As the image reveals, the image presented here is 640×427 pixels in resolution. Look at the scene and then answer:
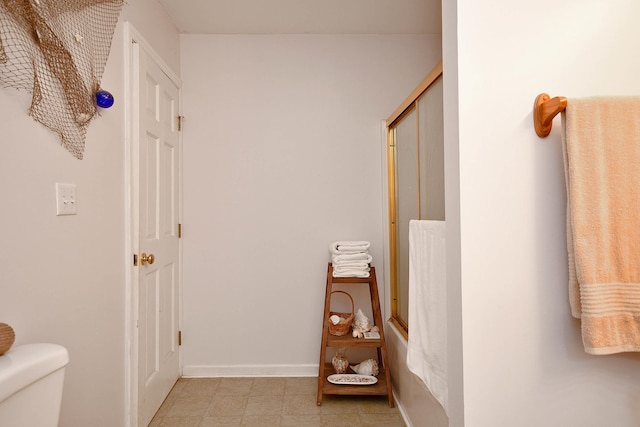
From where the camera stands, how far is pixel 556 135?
1.05m

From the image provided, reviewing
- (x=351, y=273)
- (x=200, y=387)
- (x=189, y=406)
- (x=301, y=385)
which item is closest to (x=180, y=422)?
(x=189, y=406)

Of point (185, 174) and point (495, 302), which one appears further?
point (185, 174)

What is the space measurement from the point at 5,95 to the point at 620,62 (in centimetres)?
171

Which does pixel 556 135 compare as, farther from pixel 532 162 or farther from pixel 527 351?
pixel 527 351

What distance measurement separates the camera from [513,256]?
1047 millimetres

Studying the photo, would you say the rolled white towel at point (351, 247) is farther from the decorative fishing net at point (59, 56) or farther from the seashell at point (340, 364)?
the decorative fishing net at point (59, 56)

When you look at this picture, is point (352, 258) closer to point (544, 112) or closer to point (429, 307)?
point (429, 307)

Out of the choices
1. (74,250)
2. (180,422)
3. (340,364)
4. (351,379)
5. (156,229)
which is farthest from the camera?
(340,364)

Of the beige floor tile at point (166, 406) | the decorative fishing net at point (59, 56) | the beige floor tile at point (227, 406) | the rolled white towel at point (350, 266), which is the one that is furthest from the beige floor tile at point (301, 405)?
the decorative fishing net at point (59, 56)

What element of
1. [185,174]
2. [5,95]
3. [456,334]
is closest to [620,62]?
[456,334]

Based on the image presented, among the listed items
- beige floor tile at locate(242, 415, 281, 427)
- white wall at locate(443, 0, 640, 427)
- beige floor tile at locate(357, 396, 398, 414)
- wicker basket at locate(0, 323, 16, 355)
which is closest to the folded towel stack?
beige floor tile at locate(357, 396, 398, 414)

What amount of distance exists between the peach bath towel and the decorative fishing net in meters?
1.51

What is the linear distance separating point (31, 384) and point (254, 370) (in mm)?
1812

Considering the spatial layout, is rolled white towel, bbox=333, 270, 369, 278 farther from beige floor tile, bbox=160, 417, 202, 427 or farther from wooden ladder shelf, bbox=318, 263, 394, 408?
beige floor tile, bbox=160, 417, 202, 427
